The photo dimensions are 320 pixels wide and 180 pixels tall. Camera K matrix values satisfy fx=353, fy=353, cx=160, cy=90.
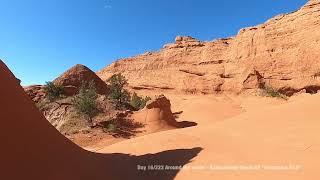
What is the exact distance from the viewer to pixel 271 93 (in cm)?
3488

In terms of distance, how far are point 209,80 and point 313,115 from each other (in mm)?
33513

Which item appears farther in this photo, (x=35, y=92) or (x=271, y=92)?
(x=271, y=92)

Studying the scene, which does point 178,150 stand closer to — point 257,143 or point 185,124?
point 257,143

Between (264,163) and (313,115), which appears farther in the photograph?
(313,115)

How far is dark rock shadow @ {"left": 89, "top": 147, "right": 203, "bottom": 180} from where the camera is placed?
8258 mm

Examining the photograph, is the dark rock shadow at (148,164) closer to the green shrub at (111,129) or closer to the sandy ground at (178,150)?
the sandy ground at (178,150)

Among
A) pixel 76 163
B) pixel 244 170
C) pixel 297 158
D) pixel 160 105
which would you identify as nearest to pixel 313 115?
pixel 297 158

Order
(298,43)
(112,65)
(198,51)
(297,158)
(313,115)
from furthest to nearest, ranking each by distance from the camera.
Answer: (112,65)
(198,51)
(298,43)
(313,115)
(297,158)

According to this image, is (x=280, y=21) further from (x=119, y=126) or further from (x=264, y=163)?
(x=264, y=163)

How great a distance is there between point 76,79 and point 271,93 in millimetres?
18822

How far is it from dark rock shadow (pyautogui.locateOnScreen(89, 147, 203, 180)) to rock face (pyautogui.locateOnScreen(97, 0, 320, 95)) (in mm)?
31367

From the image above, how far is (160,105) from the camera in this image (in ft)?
71.6

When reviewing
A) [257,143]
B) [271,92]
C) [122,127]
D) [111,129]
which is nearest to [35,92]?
[122,127]

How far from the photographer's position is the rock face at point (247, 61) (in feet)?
128
